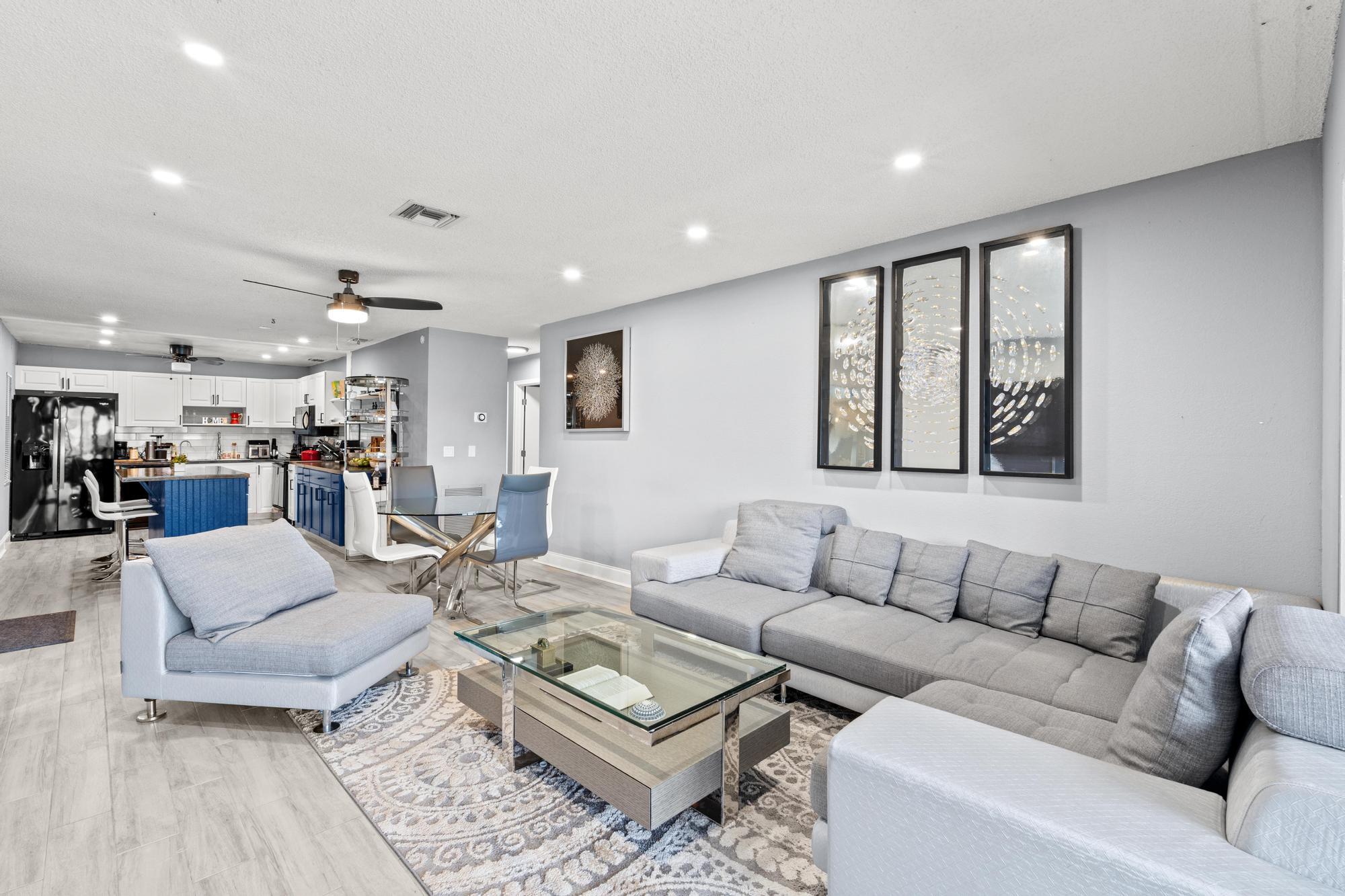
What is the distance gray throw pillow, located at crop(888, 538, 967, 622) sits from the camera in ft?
9.57

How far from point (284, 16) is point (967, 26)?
1909 millimetres

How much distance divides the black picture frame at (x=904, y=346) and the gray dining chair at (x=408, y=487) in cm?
371

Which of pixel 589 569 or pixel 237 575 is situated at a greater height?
pixel 237 575

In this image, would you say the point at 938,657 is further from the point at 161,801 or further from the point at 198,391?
the point at 198,391

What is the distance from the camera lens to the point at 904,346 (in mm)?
3479

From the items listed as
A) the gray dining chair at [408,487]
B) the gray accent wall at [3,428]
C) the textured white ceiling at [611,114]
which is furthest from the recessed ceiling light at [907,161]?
the gray accent wall at [3,428]

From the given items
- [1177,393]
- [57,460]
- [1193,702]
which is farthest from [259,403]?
[1193,702]

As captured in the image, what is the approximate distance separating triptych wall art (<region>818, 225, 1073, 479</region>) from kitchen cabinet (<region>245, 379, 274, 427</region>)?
30.0ft

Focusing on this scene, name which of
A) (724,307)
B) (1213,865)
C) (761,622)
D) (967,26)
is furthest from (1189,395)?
(724,307)

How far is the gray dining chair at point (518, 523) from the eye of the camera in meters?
4.32

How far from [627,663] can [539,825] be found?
62 cm

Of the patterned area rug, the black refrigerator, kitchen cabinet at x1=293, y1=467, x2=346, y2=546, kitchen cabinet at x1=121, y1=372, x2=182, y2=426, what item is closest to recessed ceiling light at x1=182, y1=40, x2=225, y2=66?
the patterned area rug

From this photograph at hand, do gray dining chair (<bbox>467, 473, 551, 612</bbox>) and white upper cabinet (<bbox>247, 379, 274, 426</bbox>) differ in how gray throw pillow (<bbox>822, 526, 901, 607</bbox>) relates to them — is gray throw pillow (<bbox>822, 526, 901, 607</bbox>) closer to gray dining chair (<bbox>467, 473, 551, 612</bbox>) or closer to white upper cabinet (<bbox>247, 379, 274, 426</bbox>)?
gray dining chair (<bbox>467, 473, 551, 612</bbox>)

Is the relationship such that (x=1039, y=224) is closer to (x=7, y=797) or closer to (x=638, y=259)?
(x=638, y=259)
